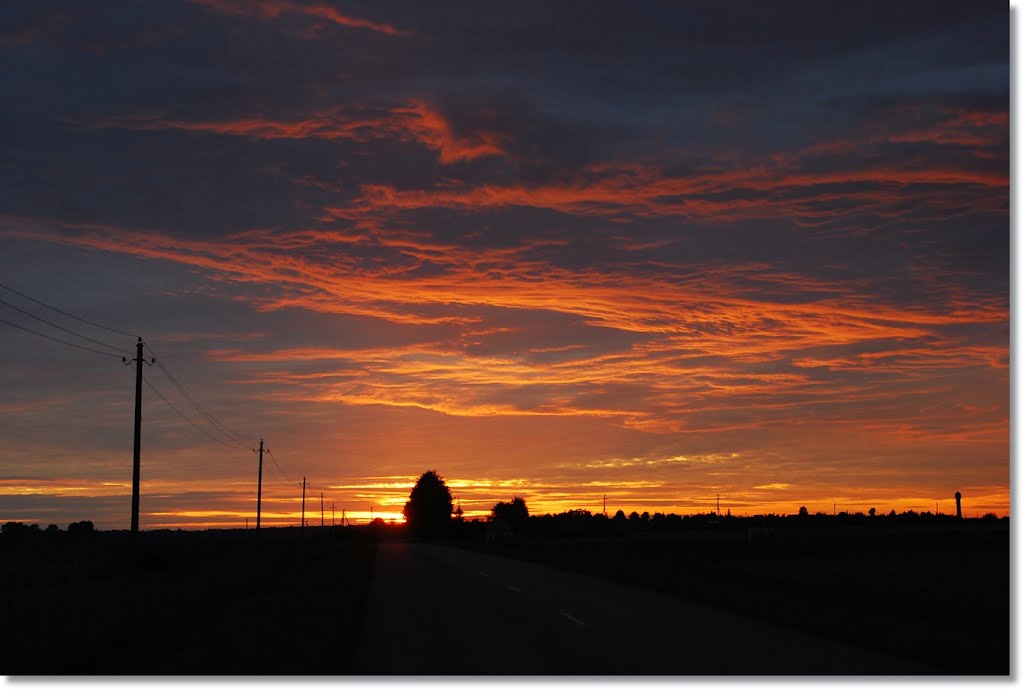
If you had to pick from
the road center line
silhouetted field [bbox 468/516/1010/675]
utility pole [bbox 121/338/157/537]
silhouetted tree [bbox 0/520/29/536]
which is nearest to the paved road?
the road center line

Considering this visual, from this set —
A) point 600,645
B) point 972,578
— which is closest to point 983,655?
point 600,645

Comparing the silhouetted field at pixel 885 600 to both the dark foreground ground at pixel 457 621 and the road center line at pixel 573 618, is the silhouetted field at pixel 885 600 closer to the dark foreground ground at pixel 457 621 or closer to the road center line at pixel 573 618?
the dark foreground ground at pixel 457 621

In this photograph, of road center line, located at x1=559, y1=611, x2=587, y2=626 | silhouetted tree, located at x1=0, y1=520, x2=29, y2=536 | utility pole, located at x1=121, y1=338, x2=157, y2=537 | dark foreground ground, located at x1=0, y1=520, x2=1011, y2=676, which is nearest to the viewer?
dark foreground ground, located at x1=0, y1=520, x2=1011, y2=676

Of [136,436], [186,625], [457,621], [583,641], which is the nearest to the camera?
[583,641]

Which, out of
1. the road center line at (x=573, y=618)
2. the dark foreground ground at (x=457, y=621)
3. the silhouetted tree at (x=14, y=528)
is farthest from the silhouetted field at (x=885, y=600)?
the silhouetted tree at (x=14, y=528)

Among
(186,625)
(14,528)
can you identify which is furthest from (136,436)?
(14,528)

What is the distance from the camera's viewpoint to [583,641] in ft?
61.4

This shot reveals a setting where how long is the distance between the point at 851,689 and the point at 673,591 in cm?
1900

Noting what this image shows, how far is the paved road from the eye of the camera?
15.3 metres

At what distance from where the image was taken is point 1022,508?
18.3 metres

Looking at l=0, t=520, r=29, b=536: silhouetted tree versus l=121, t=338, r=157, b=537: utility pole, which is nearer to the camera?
l=121, t=338, r=157, b=537: utility pole

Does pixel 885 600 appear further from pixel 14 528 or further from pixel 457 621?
pixel 14 528

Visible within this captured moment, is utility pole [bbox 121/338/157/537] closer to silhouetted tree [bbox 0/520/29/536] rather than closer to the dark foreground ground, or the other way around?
the dark foreground ground

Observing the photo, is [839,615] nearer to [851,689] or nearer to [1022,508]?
[1022,508]
